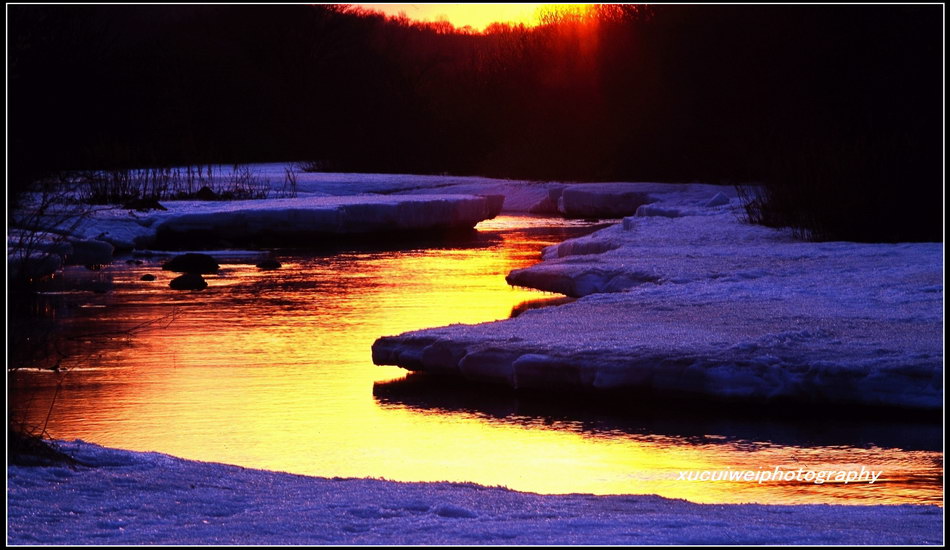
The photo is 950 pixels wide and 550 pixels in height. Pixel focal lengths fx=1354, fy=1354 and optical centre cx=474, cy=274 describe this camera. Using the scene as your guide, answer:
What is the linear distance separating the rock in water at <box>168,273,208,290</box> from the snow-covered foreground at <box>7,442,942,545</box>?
7133mm

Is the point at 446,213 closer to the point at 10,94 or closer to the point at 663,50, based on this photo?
the point at 663,50

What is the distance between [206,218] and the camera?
608 inches

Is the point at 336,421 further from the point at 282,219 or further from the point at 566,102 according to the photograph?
the point at 566,102

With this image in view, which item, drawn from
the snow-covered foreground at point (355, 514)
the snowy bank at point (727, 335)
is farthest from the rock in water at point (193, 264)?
the snow-covered foreground at point (355, 514)

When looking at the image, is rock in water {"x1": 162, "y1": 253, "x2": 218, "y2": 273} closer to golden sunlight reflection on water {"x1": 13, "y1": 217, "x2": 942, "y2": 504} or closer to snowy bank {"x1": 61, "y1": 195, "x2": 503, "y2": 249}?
snowy bank {"x1": 61, "y1": 195, "x2": 503, "y2": 249}

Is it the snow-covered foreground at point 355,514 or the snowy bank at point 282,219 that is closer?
the snow-covered foreground at point 355,514

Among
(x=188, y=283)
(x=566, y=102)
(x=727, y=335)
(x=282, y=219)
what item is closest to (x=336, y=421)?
(x=727, y=335)

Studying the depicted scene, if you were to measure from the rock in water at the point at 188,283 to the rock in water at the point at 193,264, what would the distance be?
3.86ft

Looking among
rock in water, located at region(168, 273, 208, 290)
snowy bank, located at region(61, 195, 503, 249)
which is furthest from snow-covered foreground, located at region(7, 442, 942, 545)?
snowy bank, located at region(61, 195, 503, 249)

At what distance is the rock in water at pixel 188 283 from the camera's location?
11.7 m

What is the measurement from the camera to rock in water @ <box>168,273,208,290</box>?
11656 mm

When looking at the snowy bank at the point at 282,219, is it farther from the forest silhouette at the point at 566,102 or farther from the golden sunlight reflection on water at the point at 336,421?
the golden sunlight reflection on water at the point at 336,421

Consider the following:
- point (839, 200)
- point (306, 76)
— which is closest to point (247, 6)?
point (306, 76)

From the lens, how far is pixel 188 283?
1166cm
